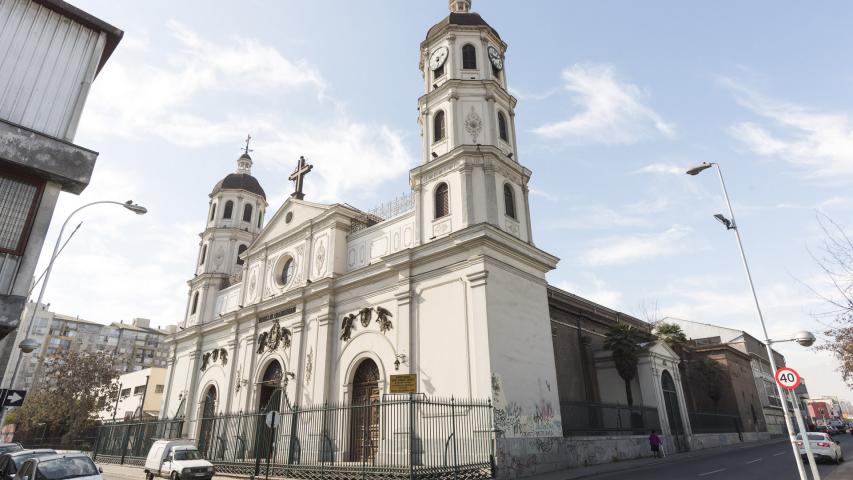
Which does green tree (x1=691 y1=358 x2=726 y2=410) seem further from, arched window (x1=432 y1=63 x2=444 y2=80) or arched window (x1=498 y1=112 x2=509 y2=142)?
arched window (x1=432 y1=63 x2=444 y2=80)

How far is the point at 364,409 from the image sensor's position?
20547 mm

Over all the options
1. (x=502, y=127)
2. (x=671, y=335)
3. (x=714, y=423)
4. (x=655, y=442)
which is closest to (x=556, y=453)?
(x=655, y=442)

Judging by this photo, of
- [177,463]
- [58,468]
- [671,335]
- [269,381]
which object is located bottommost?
[177,463]

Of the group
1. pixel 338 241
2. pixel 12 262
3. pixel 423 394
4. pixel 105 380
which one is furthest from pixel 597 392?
pixel 105 380

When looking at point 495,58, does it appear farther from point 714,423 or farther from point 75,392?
point 75,392

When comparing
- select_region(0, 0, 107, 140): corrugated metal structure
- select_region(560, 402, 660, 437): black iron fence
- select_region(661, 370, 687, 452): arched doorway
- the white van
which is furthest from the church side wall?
select_region(0, 0, 107, 140): corrugated metal structure

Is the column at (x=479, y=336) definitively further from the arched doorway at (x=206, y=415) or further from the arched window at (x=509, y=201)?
the arched doorway at (x=206, y=415)

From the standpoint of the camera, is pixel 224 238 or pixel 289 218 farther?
pixel 224 238

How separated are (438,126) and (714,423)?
29.9m

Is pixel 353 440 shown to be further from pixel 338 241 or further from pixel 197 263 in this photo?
pixel 197 263

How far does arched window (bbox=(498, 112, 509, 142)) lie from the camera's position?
77.6ft

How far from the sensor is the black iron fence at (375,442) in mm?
15445

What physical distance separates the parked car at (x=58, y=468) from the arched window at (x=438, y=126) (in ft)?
59.1

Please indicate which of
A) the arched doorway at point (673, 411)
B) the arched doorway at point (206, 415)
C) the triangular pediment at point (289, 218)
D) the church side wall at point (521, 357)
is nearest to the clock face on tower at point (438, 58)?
the triangular pediment at point (289, 218)
